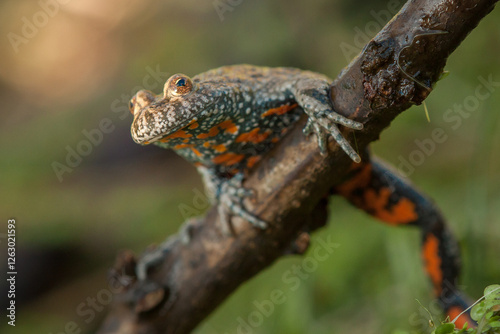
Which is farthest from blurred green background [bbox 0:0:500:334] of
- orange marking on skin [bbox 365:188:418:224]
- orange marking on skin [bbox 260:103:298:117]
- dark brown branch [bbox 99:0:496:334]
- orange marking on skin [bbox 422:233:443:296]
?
orange marking on skin [bbox 260:103:298:117]
